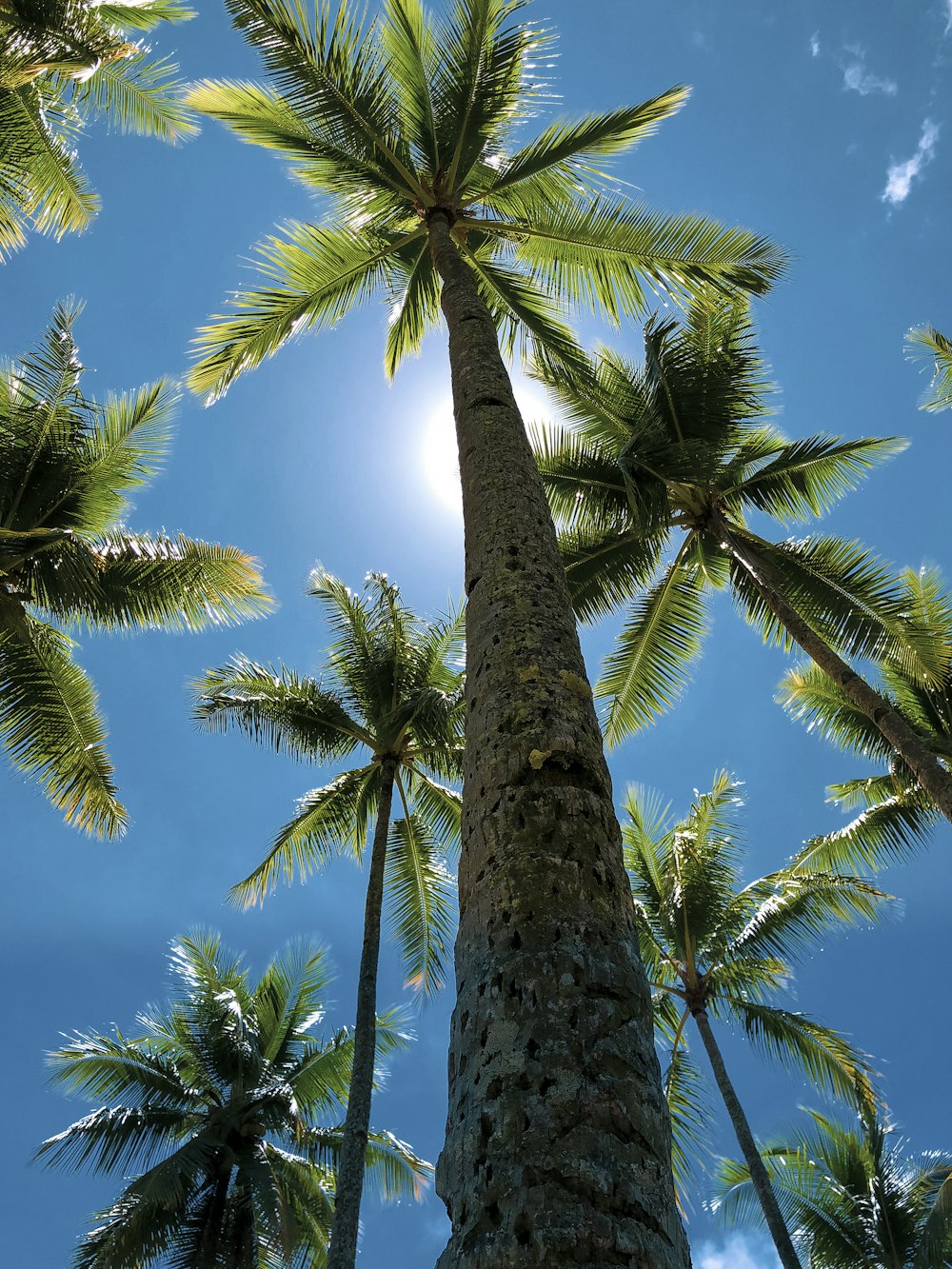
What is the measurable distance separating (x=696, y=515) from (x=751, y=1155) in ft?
29.2

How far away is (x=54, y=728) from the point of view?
11633 mm

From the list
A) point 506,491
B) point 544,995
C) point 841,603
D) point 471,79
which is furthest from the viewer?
point 841,603

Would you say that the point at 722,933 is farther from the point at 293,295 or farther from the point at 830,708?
the point at 293,295

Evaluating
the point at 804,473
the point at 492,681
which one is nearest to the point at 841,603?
the point at 804,473

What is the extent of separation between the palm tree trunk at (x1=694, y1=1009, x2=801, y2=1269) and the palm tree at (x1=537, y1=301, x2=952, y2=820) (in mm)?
5211

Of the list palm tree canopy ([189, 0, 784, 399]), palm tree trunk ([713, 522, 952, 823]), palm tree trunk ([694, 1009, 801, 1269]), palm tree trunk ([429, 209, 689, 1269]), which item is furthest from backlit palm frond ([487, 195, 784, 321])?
palm tree trunk ([694, 1009, 801, 1269])

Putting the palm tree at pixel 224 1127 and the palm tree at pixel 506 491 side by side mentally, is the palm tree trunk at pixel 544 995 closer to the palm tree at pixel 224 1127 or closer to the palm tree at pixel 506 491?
the palm tree at pixel 506 491

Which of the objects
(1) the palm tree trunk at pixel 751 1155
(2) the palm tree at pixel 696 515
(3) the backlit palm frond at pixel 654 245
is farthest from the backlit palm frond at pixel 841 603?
(1) the palm tree trunk at pixel 751 1155

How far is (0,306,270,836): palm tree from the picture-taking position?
11086mm

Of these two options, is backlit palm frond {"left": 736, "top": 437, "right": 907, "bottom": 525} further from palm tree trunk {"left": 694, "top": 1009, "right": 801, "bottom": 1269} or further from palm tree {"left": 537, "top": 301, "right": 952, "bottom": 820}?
palm tree trunk {"left": 694, "top": 1009, "right": 801, "bottom": 1269}

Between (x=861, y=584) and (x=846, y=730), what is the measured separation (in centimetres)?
432

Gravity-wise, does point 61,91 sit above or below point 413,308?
above

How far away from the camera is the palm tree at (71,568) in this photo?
36.4 feet

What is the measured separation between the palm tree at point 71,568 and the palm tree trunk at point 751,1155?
9.30 metres
